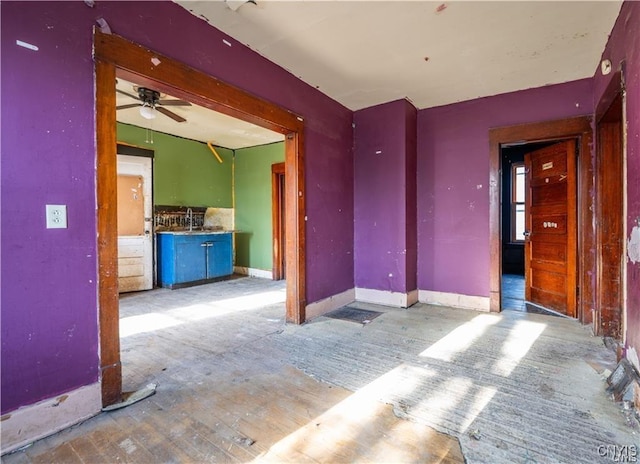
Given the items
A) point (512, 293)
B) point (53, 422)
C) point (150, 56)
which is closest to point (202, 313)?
point (53, 422)

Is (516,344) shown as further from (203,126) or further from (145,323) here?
Answer: (203,126)

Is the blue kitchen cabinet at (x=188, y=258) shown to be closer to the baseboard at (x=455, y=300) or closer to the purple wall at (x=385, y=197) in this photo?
the purple wall at (x=385, y=197)

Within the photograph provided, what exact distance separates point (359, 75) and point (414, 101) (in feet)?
3.61

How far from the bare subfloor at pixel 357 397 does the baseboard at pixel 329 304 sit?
237mm

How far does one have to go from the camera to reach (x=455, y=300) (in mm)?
4125

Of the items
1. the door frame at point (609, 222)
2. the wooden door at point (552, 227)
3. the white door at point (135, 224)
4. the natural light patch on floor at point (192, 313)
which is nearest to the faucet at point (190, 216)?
the white door at point (135, 224)

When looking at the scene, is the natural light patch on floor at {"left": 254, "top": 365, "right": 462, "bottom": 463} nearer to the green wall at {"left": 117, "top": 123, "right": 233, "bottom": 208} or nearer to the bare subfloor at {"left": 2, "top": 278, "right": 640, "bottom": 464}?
the bare subfloor at {"left": 2, "top": 278, "right": 640, "bottom": 464}

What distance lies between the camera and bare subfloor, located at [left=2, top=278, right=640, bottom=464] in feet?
4.95

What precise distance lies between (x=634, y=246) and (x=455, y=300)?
94.4 inches

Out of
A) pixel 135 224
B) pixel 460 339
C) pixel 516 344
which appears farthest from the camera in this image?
pixel 135 224

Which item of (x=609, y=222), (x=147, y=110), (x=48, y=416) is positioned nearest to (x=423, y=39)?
(x=609, y=222)

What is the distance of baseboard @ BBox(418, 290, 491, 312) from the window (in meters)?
3.80

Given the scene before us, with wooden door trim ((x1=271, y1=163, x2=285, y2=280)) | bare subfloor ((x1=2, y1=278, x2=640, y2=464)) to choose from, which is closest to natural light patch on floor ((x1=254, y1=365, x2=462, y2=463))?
bare subfloor ((x1=2, y1=278, x2=640, y2=464))

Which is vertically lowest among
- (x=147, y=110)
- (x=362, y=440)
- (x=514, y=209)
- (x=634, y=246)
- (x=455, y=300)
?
(x=362, y=440)
